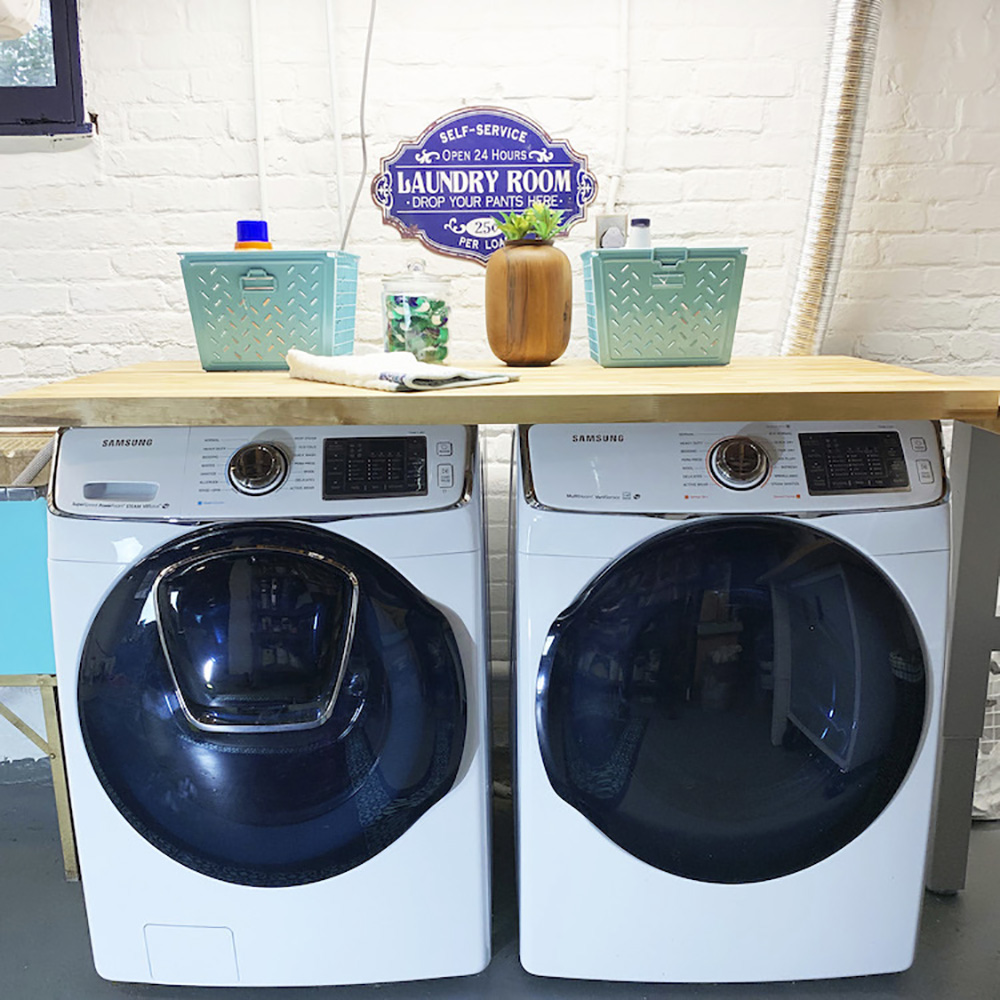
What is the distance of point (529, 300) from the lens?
169 cm

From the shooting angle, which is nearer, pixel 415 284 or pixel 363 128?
pixel 415 284

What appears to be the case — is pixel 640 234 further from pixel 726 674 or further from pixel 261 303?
pixel 726 674

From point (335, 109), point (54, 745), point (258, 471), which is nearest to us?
point (258, 471)

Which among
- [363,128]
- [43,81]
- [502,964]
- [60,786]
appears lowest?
[502,964]

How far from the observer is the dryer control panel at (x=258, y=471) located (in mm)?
1300

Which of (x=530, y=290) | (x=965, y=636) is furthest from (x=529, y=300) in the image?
(x=965, y=636)

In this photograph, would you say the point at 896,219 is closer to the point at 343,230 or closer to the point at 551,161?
Answer: the point at 551,161

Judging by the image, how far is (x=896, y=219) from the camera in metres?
Result: 2.04

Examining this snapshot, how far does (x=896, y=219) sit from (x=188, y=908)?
6.47 feet

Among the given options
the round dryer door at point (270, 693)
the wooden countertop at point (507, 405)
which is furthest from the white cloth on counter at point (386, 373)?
the round dryer door at point (270, 693)

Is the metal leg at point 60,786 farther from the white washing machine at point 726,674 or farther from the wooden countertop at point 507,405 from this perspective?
the white washing machine at point 726,674

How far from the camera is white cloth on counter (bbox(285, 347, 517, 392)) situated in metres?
1.26

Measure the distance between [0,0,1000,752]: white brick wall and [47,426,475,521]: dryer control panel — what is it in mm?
806

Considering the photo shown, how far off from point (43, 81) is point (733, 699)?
1917mm
